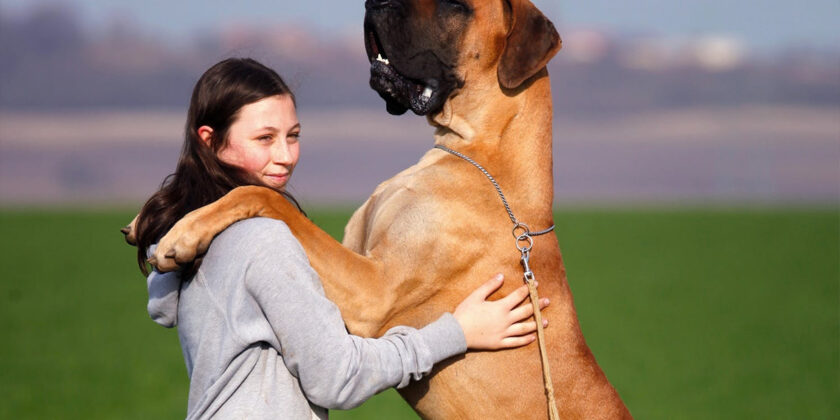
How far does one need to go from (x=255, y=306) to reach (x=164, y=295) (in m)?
0.44

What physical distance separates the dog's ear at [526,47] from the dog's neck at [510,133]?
0.11 m

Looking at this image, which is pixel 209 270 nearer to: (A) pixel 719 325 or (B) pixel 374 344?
(B) pixel 374 344

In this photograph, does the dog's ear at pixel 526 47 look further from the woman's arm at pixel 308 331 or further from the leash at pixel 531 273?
the woman's arm at pixel 308 331

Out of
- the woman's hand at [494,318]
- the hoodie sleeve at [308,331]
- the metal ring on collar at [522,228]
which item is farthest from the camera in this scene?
the metal ring on collar at [522,228]

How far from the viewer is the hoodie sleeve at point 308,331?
8.86 ft

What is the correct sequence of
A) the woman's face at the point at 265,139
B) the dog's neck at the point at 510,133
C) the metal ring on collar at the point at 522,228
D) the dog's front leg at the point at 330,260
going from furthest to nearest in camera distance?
1. the dog's neck at the point at 510,133
2. the metal ring on collar at the point at 522,228
3. the woman's face at the point at 265,139
4. the dog's front leg at the point at 330,260

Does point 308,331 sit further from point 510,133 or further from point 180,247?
point 510,133

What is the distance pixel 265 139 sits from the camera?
3.14 metres

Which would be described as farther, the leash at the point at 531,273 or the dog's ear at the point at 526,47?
the dog's ear at the point at 526,47

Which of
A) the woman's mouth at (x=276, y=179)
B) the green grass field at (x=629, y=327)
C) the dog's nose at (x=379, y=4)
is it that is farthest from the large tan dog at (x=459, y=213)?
the green grass field at (x=629, y=327)

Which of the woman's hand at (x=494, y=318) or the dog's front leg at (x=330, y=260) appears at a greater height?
the dog's front leg at (x=330, y=260)

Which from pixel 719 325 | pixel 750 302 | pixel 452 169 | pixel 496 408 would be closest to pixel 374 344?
pixel 496 408

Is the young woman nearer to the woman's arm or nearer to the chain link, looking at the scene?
the woman's arm

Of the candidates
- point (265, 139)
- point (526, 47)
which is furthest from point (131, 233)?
point (526, 47)
